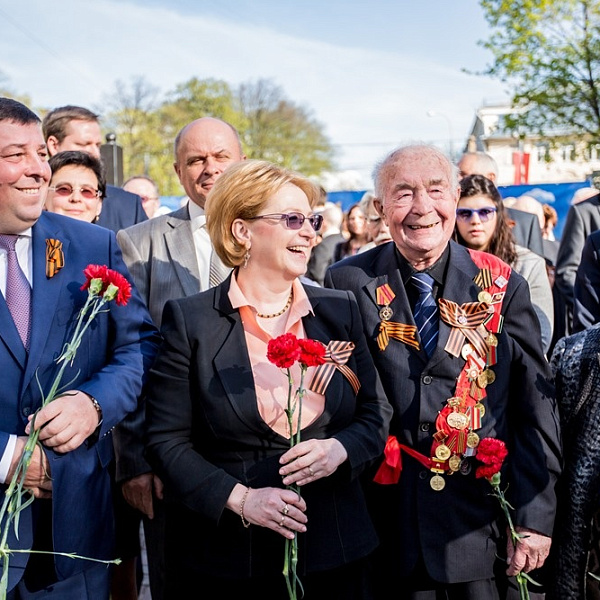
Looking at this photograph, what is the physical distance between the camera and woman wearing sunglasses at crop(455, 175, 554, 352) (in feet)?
14.7

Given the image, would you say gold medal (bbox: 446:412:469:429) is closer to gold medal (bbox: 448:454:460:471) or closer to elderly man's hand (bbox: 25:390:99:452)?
gold medal (bbox: 448:454:460:471)

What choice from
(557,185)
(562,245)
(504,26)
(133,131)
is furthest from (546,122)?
(133,131)

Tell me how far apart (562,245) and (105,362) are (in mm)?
Answer: 4228

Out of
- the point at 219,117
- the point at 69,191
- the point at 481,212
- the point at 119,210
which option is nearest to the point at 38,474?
the point at 69,191

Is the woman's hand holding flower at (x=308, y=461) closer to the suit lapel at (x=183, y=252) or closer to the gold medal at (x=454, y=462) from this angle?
the gold medal at (x=454, y=462)

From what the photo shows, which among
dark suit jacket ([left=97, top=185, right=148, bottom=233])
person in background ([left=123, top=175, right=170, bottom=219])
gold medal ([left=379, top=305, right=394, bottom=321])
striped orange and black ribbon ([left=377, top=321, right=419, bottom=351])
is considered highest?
person in background ([left=123, top=175, right=170, bottom=219])

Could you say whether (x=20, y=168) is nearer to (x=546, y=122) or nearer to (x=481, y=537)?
(x=481, y=537)

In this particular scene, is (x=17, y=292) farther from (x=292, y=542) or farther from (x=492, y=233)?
(x=492, y=233)

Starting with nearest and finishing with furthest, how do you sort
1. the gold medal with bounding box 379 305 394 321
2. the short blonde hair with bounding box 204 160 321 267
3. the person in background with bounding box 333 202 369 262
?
the short blonde hair with bounding box 204 160 321 267, the gold medal with bounding box 379 305 394 321, the person in background with bounding box 333 202 369 262

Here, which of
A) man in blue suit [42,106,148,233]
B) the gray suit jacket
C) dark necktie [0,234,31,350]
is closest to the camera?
dark necktie [0,234,31,350]

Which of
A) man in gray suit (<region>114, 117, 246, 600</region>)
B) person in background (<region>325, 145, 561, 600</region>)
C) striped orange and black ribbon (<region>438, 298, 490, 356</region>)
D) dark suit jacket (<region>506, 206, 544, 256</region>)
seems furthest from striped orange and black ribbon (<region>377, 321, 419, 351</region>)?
dark suit jacket (<region>506, 206, 544, 256</region>)

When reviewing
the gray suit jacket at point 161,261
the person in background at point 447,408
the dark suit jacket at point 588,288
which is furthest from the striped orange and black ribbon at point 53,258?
the dark suit jacket at point 588,288

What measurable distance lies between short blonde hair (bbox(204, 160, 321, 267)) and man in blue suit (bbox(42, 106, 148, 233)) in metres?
2.57

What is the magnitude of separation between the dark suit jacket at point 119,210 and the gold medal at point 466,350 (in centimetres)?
312
